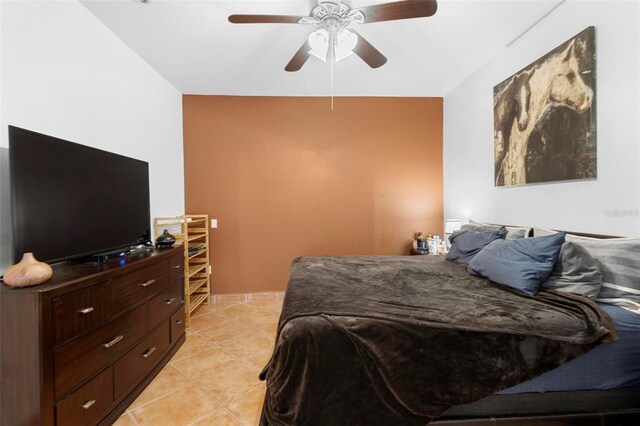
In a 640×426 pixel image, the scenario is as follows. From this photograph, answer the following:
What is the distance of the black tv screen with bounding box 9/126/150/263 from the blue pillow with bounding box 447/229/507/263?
9.44ft

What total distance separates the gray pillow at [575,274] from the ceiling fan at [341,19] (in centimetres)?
168

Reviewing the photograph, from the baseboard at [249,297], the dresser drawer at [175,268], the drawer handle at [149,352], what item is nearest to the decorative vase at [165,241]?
the dresser drawer at [175,268]

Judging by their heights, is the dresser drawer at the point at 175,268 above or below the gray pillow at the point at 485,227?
below

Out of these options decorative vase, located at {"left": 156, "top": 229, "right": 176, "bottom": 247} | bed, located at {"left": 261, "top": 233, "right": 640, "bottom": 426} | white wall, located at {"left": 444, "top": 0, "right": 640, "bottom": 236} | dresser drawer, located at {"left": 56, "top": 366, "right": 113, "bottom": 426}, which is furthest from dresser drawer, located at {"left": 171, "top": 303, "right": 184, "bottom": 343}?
white wall, located at {"left": 444, "top": 0, "right": 640, "bottom": 236}

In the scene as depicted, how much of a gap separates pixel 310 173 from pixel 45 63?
2559mm

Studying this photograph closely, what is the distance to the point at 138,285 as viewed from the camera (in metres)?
1.78

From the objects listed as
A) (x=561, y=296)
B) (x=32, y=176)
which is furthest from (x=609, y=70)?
(x=32, y=176)

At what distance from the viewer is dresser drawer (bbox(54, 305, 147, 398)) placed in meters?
1.24

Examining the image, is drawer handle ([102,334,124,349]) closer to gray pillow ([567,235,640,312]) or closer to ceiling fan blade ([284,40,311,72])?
ceiling fan blade ([284,40,311,72])

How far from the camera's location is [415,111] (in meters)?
3.62

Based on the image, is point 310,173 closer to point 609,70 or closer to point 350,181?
point 350,181

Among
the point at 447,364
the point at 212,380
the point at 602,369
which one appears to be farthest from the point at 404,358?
the point at 212,380

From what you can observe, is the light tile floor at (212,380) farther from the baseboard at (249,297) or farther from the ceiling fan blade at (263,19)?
the ceiling fan blade at (263,19)

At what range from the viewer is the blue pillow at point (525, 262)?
153 centimetres
